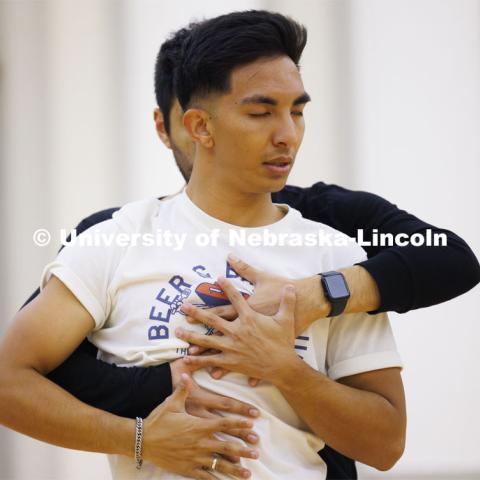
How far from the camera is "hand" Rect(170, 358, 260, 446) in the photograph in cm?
150

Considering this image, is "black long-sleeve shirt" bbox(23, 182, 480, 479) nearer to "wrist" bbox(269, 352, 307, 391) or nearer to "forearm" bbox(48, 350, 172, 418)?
"forearm" bbox(48, 350, 172, 418)

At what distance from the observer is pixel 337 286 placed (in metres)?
1.56

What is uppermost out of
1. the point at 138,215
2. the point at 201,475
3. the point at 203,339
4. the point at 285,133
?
the point at 285,133

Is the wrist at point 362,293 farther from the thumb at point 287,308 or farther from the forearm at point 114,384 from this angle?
the forearm at point 114,384

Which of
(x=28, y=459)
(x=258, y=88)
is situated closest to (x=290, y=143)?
(x=258, y=88)

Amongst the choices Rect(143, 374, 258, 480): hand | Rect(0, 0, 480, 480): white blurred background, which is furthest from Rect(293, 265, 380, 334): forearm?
Rect(0, 0, 480, 480): white blurred background

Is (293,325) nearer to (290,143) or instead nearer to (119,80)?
(290,143)

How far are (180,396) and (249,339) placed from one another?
165 millimetres

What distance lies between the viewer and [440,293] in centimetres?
167

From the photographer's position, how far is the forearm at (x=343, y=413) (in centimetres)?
151

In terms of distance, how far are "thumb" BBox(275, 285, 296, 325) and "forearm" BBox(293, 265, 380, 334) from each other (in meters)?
0.02

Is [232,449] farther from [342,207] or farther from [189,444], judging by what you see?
[342,207]

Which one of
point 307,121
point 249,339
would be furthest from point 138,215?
point 307,121

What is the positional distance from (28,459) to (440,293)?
6.93 feet
